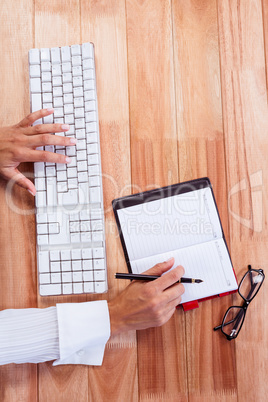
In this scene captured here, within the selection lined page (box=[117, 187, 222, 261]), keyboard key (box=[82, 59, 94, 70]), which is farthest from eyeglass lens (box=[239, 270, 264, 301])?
keyboard key (box=[82, 59, 94, 70])

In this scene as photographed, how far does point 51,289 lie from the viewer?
2.67 ft

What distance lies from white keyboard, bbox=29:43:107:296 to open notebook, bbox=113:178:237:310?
2.9 inches

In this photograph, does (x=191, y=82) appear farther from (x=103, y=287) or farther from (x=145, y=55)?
(x=103, y=287)

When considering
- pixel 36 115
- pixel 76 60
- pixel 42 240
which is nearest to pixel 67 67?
pixel 76 60

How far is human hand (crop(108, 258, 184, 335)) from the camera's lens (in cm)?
76

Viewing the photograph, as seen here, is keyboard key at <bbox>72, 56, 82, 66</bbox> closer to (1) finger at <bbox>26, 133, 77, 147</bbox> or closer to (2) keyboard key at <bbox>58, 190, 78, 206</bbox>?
(1) finger at <bbox>26, 133, 77, 147</bbox>

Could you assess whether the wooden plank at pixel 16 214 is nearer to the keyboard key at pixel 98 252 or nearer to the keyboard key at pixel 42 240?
the keyboard key at pixel 42 240

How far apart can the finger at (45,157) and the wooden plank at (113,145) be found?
98 mm

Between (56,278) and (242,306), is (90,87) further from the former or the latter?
(242,306)

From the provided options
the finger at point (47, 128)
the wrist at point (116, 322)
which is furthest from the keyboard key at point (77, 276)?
the finger at point (47, 128)

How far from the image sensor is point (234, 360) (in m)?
0.81

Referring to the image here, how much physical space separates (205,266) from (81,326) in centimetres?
30

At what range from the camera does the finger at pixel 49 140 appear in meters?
0.81

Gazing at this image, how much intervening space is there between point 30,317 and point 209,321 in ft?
1.32
